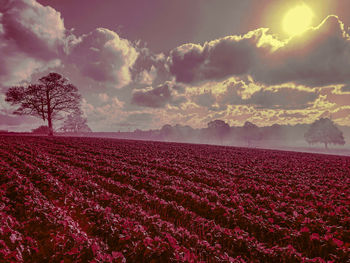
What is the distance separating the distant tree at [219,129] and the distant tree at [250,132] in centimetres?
1011

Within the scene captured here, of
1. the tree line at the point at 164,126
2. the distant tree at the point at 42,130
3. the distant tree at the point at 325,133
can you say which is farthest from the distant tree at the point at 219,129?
the distant tree at the point at 42,130

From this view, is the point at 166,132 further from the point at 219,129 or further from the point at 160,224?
the point at 160,224

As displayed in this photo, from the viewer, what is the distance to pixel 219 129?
12438 cm

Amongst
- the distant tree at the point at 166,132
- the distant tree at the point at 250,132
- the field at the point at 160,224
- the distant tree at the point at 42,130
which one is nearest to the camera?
the field at the point at 160,224

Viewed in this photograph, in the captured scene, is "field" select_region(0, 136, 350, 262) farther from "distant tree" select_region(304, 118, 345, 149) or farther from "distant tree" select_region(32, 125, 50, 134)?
"distant tree" select_region(304, 118, 345, 149)

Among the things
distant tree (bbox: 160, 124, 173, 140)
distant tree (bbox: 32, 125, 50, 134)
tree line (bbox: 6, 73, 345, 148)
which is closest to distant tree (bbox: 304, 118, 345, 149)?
tree line (bbox: 6, 73, 345, 148)

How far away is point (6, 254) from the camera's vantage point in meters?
4.45

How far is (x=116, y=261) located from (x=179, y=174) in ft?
35.7

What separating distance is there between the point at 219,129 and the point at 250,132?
18.2m

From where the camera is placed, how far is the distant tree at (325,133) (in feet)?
289

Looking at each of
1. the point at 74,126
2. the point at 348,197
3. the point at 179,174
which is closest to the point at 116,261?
the point at 179,174

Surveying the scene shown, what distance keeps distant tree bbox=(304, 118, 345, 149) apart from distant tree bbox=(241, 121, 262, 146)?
26.3 meters

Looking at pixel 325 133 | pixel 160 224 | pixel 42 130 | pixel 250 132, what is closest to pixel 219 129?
pixel 250 132

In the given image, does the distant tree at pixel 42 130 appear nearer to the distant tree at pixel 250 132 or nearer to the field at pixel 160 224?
the field at pixel 160 224
